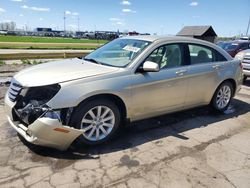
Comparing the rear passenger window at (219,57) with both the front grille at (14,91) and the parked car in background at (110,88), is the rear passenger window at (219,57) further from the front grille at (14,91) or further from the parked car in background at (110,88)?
the front grille at (14,91)

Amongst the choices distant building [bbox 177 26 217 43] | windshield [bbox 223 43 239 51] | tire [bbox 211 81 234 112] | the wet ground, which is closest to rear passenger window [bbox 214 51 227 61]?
tire [bbox 211 81 234 112]

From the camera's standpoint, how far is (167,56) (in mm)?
4512

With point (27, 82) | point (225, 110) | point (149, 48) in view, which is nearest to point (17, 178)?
point (27, 82)

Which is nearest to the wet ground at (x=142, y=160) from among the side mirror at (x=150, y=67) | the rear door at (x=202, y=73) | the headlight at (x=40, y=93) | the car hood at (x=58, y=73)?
the rear door at (x=202, y=73)

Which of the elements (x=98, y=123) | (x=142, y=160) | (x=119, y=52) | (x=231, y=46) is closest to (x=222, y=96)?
(x=119, y=52)

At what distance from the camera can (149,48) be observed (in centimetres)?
423

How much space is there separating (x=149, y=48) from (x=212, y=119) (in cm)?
222

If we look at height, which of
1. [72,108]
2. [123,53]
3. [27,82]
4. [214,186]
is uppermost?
[123,53]

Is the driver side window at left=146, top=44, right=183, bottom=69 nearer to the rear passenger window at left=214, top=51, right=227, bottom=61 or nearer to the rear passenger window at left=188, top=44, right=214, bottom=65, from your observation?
the rear passenger window at left=188, top=44, right=214, bottom=65

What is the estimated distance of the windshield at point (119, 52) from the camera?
422 cm

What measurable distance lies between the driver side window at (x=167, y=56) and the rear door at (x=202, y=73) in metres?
0.27

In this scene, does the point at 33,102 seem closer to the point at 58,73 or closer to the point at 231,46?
the point at 58,73

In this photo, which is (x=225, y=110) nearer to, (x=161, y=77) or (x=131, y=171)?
(x=161, y=77)

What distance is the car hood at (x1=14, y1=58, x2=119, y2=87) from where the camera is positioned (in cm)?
353
